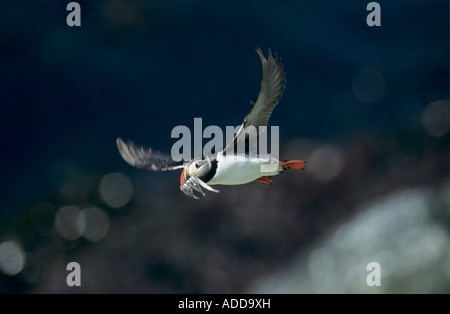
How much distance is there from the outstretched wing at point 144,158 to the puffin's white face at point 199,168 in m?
0.41

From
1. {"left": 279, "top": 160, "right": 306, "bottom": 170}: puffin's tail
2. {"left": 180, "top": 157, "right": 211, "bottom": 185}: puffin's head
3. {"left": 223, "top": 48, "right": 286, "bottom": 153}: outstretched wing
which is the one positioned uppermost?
{"left": 223, "top": 48, "right": 286, "bottom": 153}: outstretched wing

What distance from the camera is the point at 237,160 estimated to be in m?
7.41

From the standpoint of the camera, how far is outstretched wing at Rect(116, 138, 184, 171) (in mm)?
7582

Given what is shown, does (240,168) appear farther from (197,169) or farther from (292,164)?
(292,164)

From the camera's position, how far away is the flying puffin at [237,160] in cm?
670

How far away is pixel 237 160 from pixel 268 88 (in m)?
1.21

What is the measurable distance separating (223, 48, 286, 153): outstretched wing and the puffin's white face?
0.61 m

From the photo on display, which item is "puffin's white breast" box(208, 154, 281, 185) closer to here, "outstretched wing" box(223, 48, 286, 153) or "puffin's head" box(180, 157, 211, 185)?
"puffin's head" box(180, 157, 211, 185)

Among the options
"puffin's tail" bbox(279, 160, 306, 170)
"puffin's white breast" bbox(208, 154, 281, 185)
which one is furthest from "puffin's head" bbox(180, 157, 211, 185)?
"puffin's tail" bbox(279, 160, 306, 170)

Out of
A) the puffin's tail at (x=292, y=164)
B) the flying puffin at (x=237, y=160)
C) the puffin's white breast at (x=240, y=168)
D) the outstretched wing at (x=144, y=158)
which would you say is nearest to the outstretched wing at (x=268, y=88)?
the flying puffin at (x=237, y=160)

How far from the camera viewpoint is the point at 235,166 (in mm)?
7383

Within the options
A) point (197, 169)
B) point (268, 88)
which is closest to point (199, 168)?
point (197, 169)

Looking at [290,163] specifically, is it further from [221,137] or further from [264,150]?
[221,137]

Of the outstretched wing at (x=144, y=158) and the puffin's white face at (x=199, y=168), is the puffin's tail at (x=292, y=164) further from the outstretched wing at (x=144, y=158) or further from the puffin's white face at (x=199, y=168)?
the outstretched wing at (x=144, y=158)
